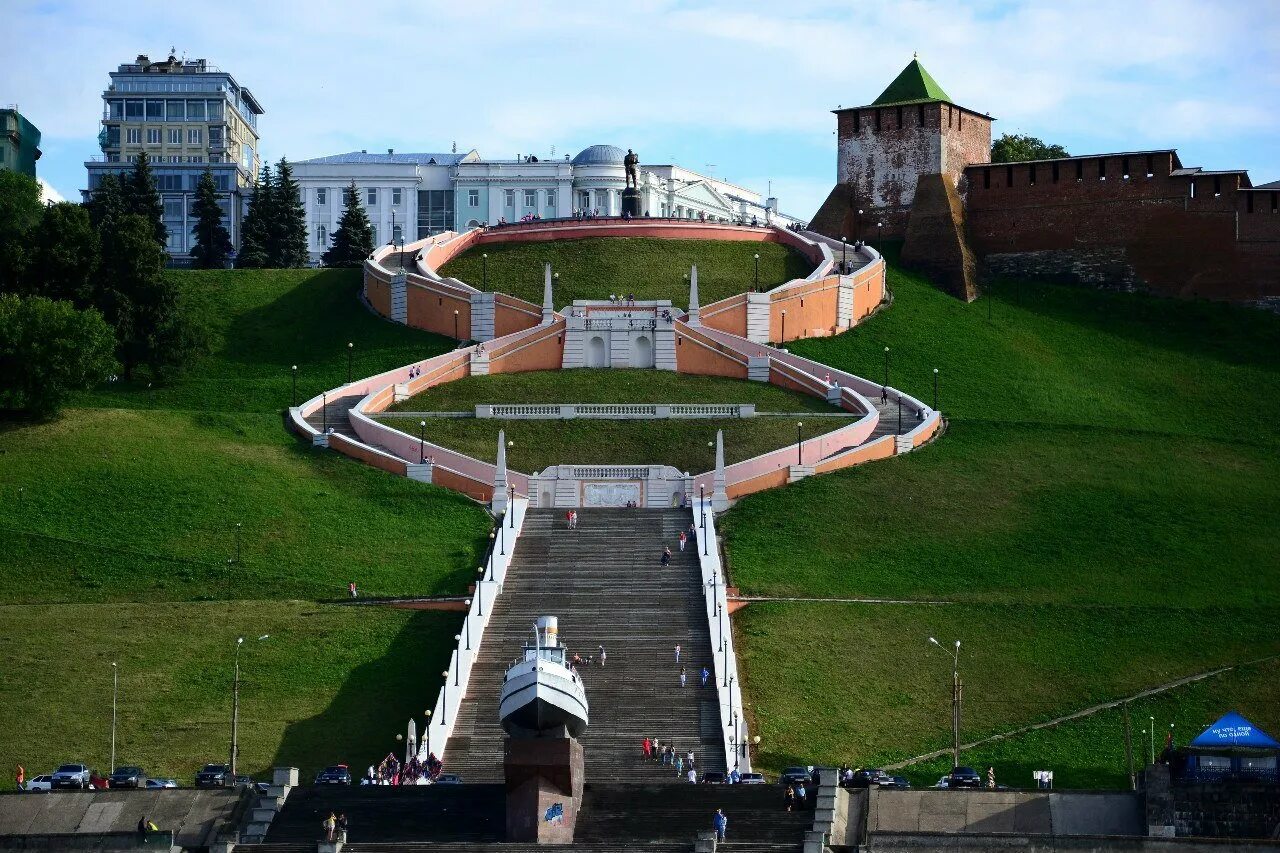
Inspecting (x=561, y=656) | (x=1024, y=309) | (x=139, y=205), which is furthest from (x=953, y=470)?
A: (x=139, y=205)

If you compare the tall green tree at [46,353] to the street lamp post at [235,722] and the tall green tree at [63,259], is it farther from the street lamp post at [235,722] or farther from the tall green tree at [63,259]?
the street lamp post at [235,722]

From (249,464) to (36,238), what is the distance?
59.7 ft

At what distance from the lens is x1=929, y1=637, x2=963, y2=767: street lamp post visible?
2005 inches

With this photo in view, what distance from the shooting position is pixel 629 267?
3666 inches

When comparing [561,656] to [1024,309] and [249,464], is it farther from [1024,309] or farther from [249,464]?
[1024,309]

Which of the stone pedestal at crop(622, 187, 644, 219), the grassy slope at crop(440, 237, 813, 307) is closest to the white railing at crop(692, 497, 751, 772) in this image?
the grassy slope at crop(440, 237, 813, 307)

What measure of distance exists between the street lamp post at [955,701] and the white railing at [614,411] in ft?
63.4

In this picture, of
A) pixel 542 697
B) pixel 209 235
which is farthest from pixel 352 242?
pixel 542 697

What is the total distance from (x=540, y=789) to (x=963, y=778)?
8.89m

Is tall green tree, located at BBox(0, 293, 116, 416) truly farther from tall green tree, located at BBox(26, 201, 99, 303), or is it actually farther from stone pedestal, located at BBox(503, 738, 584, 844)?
stone pedestal, located at BBox(503, 738, 584, 844)

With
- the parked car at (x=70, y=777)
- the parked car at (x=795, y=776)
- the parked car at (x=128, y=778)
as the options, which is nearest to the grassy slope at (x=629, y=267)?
the parked car at (x=795, y=776)

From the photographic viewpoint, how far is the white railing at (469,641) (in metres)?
51.8

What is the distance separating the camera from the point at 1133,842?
136ft

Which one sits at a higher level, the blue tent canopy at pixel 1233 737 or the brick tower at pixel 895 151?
the brick tower at pixel 895 151
